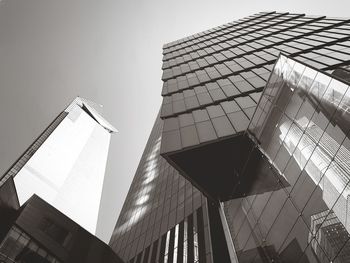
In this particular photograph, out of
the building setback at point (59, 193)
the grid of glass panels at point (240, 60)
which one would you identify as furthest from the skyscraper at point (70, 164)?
the grid of glass panels at point (240, 60)

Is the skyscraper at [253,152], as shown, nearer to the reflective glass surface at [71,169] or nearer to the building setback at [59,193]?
the building setback at [59,193]

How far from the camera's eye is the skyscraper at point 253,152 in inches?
462

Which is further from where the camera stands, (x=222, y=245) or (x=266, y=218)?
(x=222, y=245)

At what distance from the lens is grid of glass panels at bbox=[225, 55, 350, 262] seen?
1042 cm

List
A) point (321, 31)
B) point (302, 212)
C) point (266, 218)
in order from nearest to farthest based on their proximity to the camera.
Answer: point (302, 212) < point (266, 218) < point (321, 31)

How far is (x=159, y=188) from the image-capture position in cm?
3934

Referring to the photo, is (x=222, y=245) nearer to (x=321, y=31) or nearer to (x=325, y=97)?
(x=325, y=97)

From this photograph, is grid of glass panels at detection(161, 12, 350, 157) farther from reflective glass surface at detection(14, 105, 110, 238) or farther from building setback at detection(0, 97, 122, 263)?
reflective glass surface at detection(14, 105, 110, 238)

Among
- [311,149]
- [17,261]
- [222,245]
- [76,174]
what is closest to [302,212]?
[311,149]

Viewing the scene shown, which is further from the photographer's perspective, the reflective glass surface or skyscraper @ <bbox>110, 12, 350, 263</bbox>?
the reflective glass surface

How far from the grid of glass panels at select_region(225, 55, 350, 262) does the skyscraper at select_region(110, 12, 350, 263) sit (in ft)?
0.16

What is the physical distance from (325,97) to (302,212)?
14.4 feet

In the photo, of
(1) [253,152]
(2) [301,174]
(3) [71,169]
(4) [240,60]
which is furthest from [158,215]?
(3) [71,169]

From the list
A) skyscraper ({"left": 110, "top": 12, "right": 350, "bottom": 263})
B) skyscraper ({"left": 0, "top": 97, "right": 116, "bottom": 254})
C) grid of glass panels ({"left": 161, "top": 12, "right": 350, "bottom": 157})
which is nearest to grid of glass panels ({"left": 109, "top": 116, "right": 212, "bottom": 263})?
skyscraper ({"left": 110, "top": 12, "right": 350, "bottom": 263})
